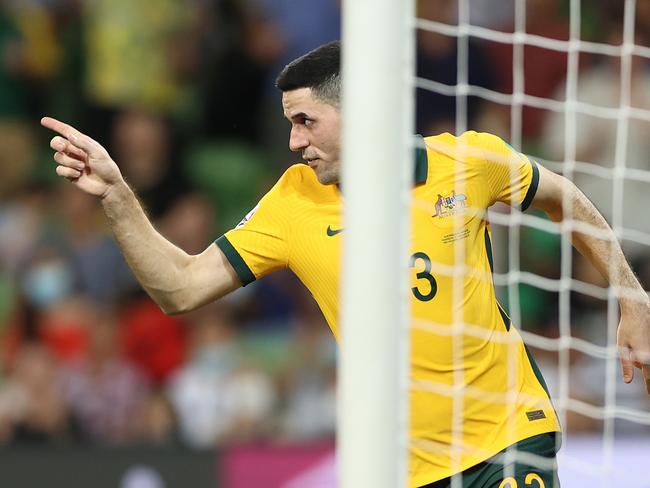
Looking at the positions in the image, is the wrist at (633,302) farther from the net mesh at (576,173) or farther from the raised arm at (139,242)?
the net mesh at (576,173)

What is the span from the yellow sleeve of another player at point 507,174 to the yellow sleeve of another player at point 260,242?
0.60 meters

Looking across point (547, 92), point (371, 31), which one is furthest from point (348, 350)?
point (547, 92)

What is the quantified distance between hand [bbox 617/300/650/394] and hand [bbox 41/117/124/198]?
4.91 feet

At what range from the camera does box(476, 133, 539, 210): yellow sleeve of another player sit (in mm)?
3768

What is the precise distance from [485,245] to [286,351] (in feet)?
11.5

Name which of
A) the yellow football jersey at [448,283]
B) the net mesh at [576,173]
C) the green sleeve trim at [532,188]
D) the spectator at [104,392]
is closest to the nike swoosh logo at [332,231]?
the yellow football jersey at [448,283]

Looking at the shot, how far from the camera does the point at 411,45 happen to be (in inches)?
110

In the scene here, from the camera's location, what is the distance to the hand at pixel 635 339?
3678 mm

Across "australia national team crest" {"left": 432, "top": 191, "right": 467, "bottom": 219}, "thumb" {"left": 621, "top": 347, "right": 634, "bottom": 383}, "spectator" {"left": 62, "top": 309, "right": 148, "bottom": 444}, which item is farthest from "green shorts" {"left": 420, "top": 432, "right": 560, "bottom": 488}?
"spectator" {"left": 62, "top": 309, "right": 148, "bottom": 444}

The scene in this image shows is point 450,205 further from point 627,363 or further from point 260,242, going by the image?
point 627,363

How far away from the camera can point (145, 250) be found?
11.7ft

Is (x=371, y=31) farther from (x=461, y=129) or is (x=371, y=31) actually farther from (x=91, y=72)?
(x=91, y=72)

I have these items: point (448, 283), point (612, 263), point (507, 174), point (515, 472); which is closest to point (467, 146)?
point (507, 174)

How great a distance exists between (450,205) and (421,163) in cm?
15
